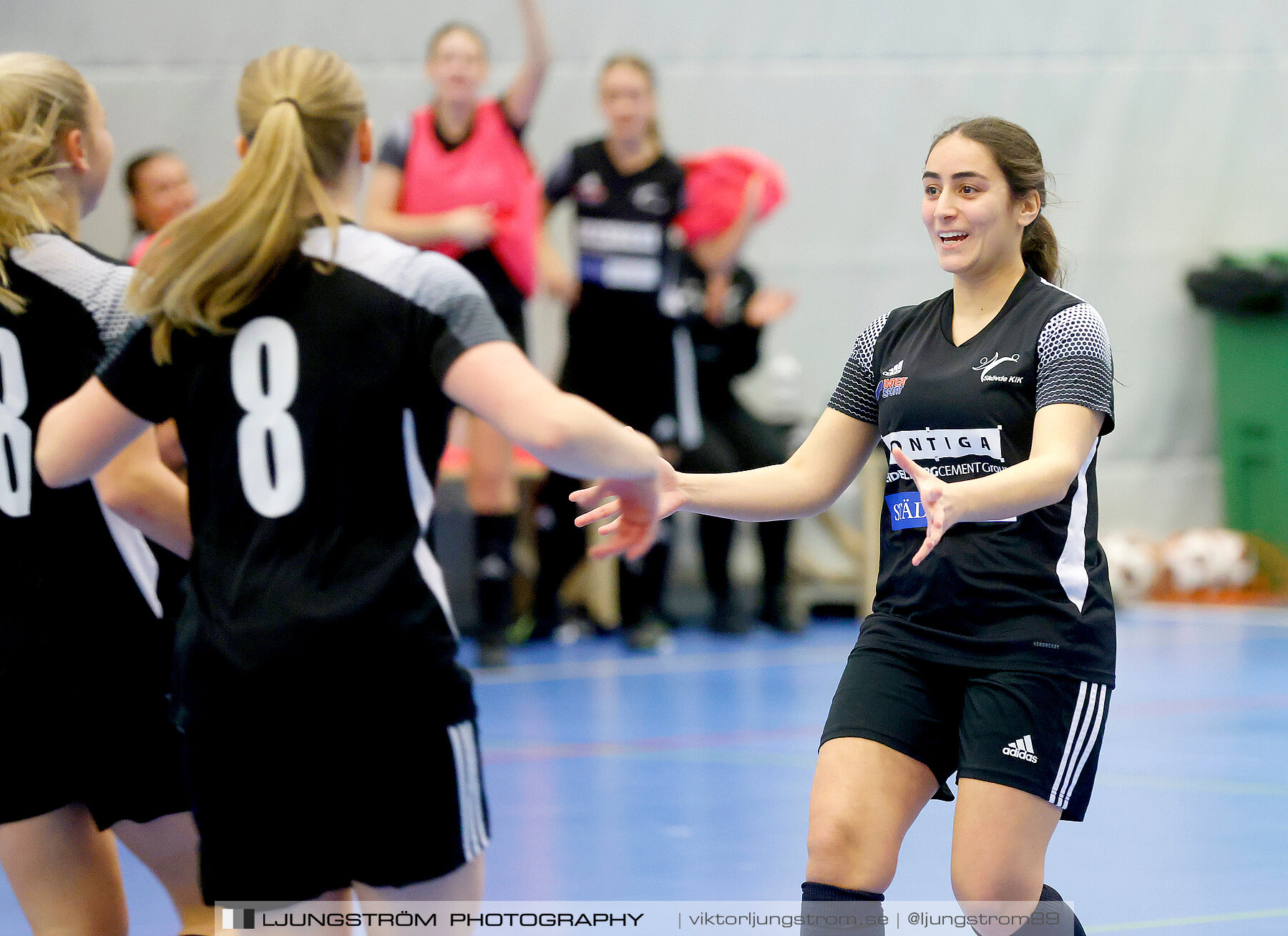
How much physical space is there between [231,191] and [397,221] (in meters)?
4.83

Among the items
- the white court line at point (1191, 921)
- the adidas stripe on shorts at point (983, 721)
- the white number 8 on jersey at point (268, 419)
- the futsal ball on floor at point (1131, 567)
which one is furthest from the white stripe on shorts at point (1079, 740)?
the futsal ball on floor at point (1131, 567)

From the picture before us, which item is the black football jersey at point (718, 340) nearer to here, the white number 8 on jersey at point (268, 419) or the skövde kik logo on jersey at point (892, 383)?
the skövde kik logo on jersey at point (892, 383)

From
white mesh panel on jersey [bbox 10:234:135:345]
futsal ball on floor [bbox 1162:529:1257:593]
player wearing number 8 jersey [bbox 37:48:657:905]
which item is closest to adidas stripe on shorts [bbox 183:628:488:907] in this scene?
player wearing number 8 jersey [bbox 37:48:657:905]

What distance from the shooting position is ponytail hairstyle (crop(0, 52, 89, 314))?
2.56 metres

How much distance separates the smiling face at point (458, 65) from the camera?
672cm

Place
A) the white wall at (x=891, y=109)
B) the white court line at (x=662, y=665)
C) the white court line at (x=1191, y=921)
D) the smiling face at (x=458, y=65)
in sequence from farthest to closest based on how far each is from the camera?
the white wall at (x=891, y=109)
the white court line at (x=662, y=665)
the smiling face at (x=458, y=65)
the white court line at (x=1191, y=921)

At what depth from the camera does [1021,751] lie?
8.52ft

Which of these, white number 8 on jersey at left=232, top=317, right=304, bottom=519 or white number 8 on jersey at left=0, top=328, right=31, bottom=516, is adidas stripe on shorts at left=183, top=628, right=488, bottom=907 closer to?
white number 8 on jersey at left=232, top=317, right=304, bottom=519

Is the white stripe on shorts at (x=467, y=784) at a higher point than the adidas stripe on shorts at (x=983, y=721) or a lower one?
higher

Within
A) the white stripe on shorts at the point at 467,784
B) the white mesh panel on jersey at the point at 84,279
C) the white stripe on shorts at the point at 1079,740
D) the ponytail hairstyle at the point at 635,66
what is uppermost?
the ponytail hairstyle at the point at 635,66

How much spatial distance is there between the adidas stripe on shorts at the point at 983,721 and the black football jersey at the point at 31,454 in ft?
4.14

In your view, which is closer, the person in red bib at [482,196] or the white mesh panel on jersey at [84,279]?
the white mesh panel on jersey at [84,279]

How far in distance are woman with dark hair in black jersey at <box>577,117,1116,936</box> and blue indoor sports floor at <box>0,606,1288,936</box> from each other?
3.40 feet

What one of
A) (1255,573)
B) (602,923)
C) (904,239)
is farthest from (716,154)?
(602,923)
